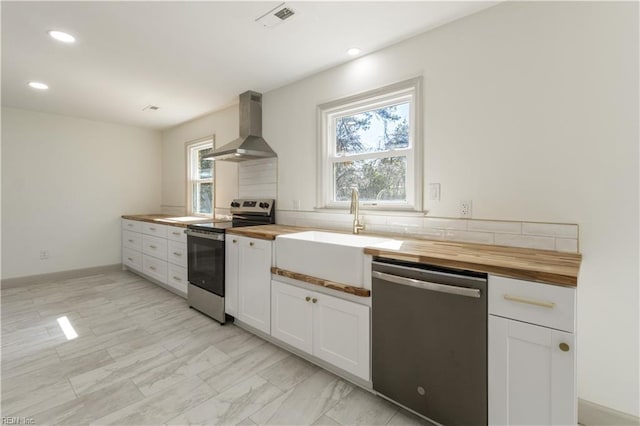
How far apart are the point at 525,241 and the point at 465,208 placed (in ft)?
1.28

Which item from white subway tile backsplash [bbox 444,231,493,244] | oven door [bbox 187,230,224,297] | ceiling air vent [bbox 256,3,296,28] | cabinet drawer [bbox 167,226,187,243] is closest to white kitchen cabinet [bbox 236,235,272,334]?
oven door [bbox 187,230,224,297]

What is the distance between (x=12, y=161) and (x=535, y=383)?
5.76 metres

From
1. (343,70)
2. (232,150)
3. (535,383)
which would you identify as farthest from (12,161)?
(535,383)

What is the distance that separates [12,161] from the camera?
12.6 ft

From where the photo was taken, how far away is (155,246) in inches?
154

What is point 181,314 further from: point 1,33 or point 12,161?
point 12,161

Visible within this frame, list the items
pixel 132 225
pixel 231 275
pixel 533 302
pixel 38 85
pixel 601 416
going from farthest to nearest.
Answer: pixel 132 225, pixel 38 85, pixel 231 275, pixel 601 416, pixel 533 302

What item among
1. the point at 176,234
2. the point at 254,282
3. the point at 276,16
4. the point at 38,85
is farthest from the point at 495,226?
the point at 38,85

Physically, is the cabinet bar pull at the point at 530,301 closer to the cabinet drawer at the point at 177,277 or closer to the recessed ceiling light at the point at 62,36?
the cabinet drawer at the point at 177,277

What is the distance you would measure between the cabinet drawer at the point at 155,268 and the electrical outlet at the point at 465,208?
11.3ft

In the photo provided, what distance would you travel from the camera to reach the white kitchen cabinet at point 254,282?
2322 millimetres

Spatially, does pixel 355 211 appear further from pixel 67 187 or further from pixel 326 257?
pixel 67 187

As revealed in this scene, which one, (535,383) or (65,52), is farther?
(65,52)

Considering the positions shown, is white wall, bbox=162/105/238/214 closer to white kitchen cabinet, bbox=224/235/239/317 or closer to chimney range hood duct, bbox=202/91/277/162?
chimney range hood duct, bbox=202/91/277/162
